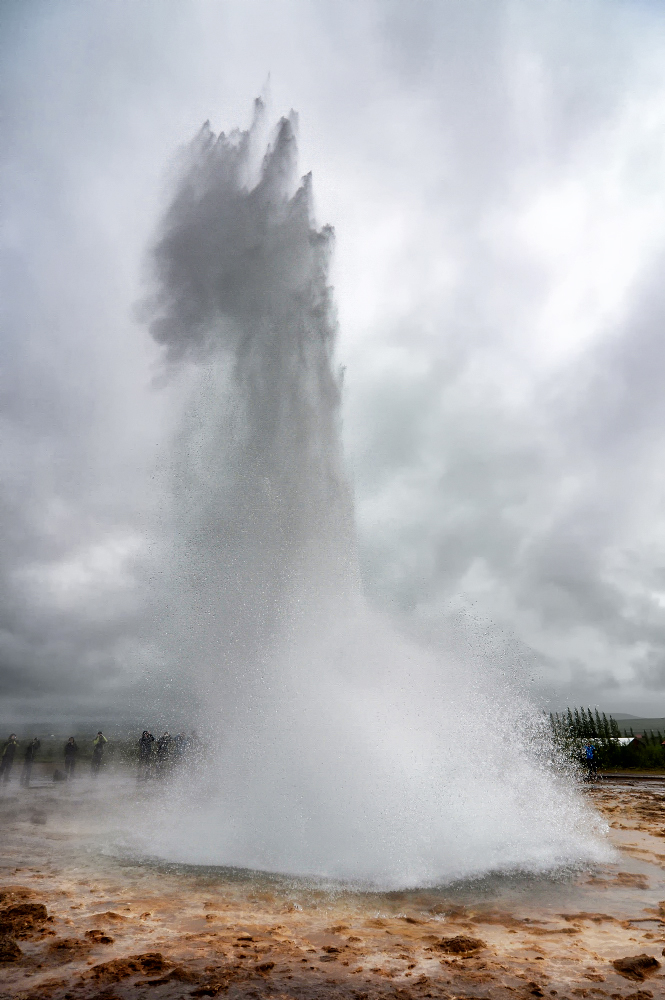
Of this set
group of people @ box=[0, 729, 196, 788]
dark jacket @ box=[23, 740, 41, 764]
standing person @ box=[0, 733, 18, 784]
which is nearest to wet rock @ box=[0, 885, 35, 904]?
group of people @ box=[0, 729, 196, 788]

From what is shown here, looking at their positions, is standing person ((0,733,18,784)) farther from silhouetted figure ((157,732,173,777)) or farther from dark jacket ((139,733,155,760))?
silhouetted figure ((157,732,173,777))

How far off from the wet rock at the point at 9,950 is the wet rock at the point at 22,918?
17 centimetres

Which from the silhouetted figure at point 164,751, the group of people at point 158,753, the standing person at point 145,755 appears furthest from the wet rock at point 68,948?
the standing person at point 145,755

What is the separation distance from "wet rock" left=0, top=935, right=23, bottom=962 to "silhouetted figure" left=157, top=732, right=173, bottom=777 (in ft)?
51.7

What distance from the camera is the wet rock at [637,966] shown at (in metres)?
5.01

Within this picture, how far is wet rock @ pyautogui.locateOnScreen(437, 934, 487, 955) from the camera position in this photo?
220 inches

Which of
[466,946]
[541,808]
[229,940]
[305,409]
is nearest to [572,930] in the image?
[466,946]

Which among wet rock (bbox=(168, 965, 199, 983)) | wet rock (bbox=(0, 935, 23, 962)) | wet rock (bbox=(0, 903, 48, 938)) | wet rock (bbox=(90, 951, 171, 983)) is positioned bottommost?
wet rock (bbox=(168, 965, 199, 983))

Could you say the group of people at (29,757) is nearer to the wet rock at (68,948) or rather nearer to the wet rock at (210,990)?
the wet rock at (68,948)

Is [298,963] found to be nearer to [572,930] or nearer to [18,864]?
[572,930]

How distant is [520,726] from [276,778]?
19.2 ft

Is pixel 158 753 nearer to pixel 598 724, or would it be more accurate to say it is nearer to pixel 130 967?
pixel 130 967

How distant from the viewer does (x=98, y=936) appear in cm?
572

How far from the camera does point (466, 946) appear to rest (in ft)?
18.7
